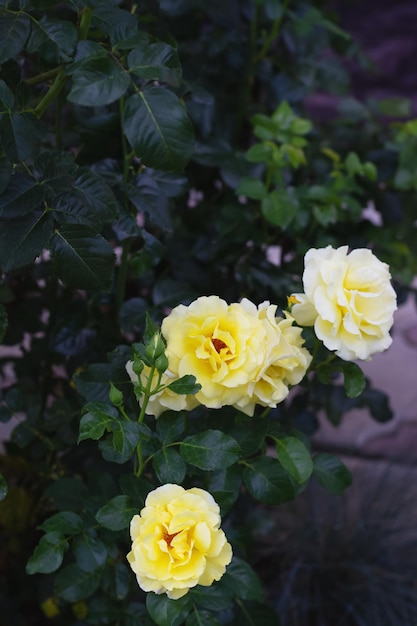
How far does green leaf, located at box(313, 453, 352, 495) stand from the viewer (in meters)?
1.01

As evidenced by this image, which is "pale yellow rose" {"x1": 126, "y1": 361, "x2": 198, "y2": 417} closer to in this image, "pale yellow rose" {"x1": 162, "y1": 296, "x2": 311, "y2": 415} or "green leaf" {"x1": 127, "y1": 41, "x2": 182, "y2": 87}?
"pale yellow rose" {"x1": 162, "y1": 296, "x2": 311, "y2": 415}

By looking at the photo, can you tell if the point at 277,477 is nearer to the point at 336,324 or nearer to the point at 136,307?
the point at 336,324

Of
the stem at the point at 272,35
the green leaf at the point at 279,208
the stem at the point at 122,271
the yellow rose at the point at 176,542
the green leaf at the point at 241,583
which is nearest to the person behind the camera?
the yellow rose at the point at 176,542

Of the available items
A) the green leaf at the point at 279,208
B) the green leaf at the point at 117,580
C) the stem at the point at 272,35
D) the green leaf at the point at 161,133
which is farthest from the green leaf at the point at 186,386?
the stem at the point at 272,35

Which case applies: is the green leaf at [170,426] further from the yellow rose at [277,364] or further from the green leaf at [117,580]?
the green leaf at [117,580]

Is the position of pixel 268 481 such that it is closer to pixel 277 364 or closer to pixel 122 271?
Result: pixel 277 364

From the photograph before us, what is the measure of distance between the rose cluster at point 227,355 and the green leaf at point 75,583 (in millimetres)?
276

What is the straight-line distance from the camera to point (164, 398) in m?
0.83

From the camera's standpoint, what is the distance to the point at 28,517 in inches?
54.9

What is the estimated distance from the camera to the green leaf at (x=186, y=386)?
78 centimetres

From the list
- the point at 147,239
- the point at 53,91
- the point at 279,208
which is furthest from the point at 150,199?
the point at 279,208

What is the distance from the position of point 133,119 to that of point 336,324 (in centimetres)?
32

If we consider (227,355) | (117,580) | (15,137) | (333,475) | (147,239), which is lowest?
(117,580)

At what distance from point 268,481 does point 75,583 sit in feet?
0.89
